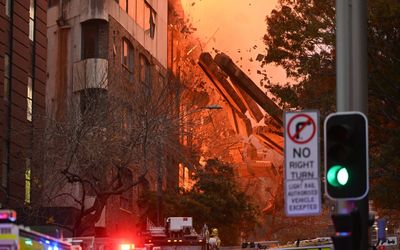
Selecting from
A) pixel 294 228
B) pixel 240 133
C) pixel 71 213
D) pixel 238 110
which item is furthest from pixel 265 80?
pixel 294 228

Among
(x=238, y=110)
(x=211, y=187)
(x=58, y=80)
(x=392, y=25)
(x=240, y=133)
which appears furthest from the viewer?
(x=240, y=133)

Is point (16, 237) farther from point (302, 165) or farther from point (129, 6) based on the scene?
point (129, 6)

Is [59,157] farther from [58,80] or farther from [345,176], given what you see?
[345,176]

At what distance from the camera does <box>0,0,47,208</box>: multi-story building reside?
30.9 m

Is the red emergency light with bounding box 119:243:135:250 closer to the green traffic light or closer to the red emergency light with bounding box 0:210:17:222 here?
the red emergency light with bounding box 0:210:17:222

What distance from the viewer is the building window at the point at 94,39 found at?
131 feet

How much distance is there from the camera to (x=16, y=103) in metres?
31.8

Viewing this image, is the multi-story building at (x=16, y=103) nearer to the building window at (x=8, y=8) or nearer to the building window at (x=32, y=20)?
the building window at (x=8, y=8)

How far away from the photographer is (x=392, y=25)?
829 inches

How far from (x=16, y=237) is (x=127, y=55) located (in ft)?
109

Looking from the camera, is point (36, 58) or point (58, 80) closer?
point (36, 58)

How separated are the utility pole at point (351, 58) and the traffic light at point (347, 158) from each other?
1.07m

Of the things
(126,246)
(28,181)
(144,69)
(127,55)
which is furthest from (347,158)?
(144,69)

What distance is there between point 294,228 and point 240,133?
1441cm
